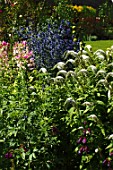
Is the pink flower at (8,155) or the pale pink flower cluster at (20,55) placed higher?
the pale pink flower cluster at (20,55)

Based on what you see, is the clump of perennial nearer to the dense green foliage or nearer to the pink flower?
the dense green foliage

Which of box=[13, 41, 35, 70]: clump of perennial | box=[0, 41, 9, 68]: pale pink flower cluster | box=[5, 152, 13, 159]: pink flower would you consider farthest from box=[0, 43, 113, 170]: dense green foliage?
box=[0, 41, 9, 68]: pale pink flower cluster

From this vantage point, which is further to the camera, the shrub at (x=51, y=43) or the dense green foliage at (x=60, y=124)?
the shrub at (x=51, y=43)

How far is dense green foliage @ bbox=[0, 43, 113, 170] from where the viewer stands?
426 centimetres

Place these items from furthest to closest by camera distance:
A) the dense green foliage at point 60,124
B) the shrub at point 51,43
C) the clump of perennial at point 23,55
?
the shrub at point 51,43, the clump of perennial at point 23,55, the dense green foliage at point 60,124

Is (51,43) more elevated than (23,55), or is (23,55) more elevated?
(51,43)

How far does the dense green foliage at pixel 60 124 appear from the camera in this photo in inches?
168

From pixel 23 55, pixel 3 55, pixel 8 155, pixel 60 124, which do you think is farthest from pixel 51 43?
pixel 8 155

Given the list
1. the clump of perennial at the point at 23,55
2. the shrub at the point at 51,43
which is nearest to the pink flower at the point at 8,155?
the clump of perennial at the point at 23,55

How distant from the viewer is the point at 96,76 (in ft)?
15.1

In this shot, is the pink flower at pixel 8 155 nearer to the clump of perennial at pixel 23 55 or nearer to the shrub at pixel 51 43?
the clump of perennial at pixel 23 55

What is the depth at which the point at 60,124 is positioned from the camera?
4609 millimetres

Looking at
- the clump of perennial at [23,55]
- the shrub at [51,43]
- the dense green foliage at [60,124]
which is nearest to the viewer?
the dense green foliage at [60,124]

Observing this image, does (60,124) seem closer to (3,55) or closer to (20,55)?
(20,55)
